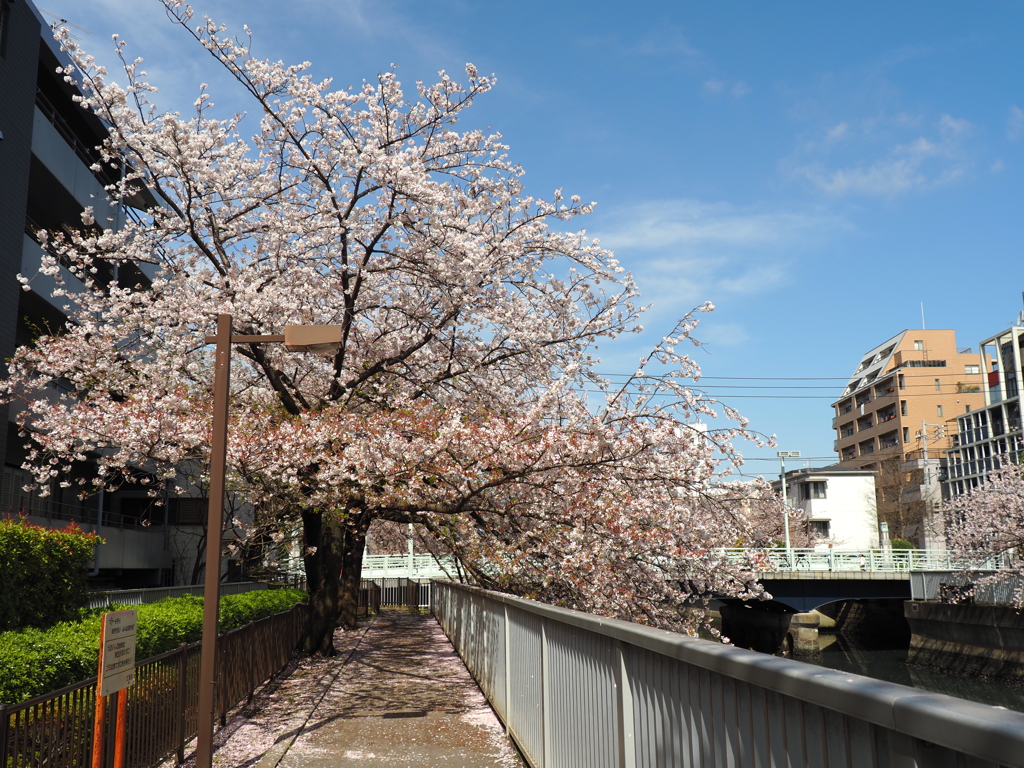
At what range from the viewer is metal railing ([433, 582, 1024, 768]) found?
1.86 metres

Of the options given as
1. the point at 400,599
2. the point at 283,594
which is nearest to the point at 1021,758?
the point at 283,594

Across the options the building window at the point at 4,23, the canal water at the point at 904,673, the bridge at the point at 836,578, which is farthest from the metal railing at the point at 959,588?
the building window at the point at 4,23

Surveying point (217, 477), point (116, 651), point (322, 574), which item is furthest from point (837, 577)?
point (116, 651)

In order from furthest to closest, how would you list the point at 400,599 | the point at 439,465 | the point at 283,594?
the point at 400,599
the point at 283,594
the point at 439,465

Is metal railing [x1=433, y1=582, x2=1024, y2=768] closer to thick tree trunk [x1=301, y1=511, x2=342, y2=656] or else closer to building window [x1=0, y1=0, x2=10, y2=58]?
thick tree trunk [x1=301, y1=511, x2=342, y2=656]

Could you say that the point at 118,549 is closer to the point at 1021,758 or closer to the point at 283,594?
the point at 283,594

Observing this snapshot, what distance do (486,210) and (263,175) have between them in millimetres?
4297

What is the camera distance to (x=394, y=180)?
45.7 feet

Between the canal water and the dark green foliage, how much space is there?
2131 centimetres

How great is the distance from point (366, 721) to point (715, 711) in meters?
8.51

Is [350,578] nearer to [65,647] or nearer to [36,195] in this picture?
[36,195]

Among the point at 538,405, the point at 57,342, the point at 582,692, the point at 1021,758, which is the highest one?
the point at 57,342

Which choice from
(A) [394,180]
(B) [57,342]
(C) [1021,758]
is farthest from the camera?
(B) [57,342]

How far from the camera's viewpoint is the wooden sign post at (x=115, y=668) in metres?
5.72
